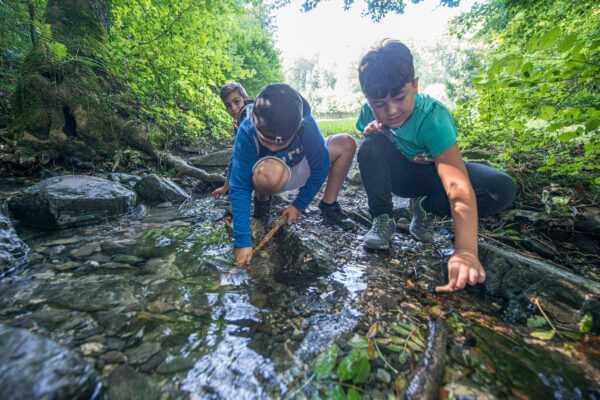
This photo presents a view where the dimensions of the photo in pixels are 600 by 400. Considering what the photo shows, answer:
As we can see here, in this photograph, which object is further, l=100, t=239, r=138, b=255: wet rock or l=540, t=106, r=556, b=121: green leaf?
l=100, t=239, r=138, b=255: wet rock

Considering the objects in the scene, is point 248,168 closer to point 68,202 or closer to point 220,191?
point 220,191

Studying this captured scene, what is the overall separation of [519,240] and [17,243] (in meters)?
3.91

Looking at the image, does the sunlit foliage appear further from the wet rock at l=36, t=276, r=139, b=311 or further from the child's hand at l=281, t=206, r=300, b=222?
the wet rock at l=36, t=276, r=139, b=311

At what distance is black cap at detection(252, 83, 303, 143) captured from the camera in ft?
5.32

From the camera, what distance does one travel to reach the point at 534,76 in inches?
62.5

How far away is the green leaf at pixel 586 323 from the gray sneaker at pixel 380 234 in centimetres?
104

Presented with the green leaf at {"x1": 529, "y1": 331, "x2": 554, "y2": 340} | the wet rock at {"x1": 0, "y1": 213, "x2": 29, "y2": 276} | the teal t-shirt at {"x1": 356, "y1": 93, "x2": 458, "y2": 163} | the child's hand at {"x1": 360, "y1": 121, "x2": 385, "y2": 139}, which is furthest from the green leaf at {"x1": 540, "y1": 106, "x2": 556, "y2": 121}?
the wet rock at {"x1": 0, "y1": 213, "x2": 29, "y2": 276}

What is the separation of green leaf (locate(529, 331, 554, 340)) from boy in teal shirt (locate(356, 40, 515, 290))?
296mm

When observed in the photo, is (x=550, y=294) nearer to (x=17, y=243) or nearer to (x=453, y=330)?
(x=453, y=330)

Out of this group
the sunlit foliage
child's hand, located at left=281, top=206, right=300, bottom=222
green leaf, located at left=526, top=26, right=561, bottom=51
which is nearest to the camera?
green leaf, located at left=526, top=26, right=561, bottom=51

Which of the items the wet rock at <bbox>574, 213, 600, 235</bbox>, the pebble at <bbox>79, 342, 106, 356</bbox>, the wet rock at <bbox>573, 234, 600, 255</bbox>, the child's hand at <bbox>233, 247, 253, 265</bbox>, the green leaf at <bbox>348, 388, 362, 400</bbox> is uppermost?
the pebble at <bbox>79, 342, 106, 356</bbox>

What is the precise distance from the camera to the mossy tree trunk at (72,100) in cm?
326

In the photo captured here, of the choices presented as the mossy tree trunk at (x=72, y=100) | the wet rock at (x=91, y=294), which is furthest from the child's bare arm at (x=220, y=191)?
the wet rock at (x=91, y=294)

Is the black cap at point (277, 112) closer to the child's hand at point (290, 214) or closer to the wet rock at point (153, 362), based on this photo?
the child's hand at point (290, 214)
